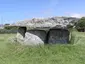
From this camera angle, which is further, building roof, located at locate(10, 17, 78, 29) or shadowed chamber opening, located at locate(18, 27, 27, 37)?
shadowed chamber opening, located at locate(18, 27, 27, 37)

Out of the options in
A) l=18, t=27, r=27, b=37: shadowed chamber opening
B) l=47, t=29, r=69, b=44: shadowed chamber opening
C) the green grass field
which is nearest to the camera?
the green grass field

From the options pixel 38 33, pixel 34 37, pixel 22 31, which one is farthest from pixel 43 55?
pixel 22 31

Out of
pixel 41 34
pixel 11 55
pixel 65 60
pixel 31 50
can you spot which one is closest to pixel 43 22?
pixel 41 34

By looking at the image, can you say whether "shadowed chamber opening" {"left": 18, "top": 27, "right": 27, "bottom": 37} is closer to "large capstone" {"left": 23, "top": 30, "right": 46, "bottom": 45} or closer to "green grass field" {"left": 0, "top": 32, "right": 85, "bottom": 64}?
"large capstone" {"left": 23, "top": 30, "right": 46, "bottom": 45}

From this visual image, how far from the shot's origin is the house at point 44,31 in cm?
975

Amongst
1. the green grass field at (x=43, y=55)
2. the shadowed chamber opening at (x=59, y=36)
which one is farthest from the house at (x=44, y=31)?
the green grass field at (x=43, y=55)

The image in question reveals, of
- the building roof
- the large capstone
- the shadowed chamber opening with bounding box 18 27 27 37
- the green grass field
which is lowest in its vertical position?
the green grass field

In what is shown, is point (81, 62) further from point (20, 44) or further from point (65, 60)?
point (20, 44)

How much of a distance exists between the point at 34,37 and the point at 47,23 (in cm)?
91

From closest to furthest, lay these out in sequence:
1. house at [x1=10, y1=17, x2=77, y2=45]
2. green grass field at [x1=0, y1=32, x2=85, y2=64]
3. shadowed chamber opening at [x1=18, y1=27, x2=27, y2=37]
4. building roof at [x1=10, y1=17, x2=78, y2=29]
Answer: green grass field at [x1=0, y1=32, x2=85, y2=64] < building roof at [x1=10, y1=17, x2=78, y2=29] < house at [x1=10, y1=17, x2=77, y2=45] < shadowed chamber opening at [x1=18, y1=27, x2=27, y2=37]

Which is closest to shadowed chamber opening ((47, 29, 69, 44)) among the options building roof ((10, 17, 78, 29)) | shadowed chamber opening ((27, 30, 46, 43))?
shadowed chamber opening ((27, 30, 46, 43))

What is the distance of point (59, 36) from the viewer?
1010 centimetres

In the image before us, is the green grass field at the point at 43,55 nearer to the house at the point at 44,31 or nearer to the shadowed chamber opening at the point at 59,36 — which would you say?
the house at the point at 44,31

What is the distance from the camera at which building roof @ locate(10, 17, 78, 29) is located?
9645 millimetres
